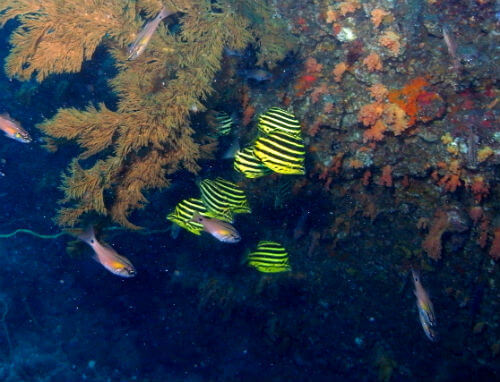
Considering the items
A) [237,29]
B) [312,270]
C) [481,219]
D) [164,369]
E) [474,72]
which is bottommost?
[164,369]

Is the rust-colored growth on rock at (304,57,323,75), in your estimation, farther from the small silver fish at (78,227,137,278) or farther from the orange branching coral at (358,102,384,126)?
the small silver fish at (78,227,137,278)

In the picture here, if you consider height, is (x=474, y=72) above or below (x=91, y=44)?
below

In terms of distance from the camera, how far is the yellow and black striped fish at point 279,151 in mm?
3396

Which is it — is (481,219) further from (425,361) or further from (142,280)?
(142,280)

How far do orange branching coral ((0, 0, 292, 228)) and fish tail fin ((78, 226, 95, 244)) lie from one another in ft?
0.83

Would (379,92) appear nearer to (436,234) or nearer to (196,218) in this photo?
(436,234)

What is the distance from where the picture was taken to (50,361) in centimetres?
806

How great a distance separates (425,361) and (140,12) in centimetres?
760

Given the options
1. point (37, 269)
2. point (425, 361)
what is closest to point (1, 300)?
point (37, 269)

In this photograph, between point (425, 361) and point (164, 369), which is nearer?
point (425, 361)

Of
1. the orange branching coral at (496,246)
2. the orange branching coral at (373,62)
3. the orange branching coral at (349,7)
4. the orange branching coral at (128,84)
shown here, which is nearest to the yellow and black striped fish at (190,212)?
the orange branching coral at (128,84)

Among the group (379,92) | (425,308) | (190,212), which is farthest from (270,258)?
(379,92)

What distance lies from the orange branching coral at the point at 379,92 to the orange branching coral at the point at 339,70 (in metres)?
0.60

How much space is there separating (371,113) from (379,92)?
342 millimetres
